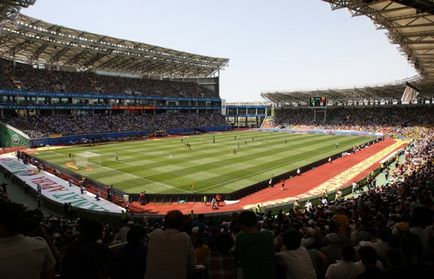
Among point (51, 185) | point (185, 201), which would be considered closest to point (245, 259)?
point (185, 201)

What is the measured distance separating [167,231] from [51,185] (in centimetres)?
3182

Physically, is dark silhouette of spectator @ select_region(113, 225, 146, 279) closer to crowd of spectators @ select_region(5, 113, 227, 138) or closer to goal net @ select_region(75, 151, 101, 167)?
goal net @ select_region(75, 151, 101, 167)

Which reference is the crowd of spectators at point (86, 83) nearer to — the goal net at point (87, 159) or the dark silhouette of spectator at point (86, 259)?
the goal net at point (87, 159)

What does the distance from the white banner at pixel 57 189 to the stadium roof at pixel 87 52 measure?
26.9 m

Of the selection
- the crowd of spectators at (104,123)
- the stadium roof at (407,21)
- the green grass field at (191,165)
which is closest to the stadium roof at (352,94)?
the crowd of spectators at (104,123)

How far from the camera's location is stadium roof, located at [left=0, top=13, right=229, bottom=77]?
195 feet

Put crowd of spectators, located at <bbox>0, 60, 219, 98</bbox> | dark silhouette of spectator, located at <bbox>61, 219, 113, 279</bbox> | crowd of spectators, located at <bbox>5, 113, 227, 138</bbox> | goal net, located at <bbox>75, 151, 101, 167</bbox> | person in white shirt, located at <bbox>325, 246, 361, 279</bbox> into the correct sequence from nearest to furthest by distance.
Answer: dark silhouette of spectator, located at <bbox>61, 219, 113, 279</bbox> < person in white shirt, located at <bbox>325, 246, 361, 279</bbox> < goal net, located at <bbox>75, 151, 101, 167</bbox> < crowd of spectators, located at <bbox>5, 113, 227, 138</bbox> < crowd of spectators, located at <bbox>0, 60, 219, 98</bbox>

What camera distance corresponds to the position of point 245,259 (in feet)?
14.2

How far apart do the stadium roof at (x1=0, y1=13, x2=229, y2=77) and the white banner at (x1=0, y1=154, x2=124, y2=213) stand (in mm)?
26928

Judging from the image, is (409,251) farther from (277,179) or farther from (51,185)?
(51,185)

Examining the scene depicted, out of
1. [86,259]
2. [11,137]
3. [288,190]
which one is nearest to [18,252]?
[86,259]

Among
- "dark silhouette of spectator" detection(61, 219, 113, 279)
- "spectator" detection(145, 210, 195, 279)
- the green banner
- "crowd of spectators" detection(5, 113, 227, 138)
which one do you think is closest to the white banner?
the green banner

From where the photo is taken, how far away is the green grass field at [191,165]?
32188 mm

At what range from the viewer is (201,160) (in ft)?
146
